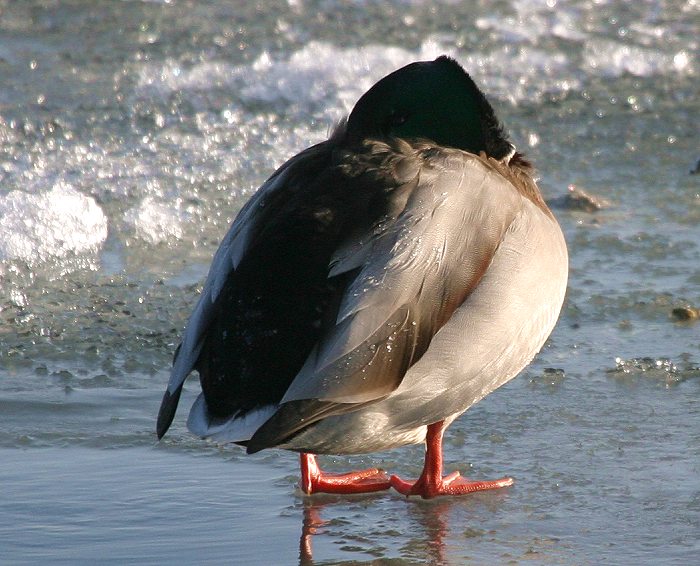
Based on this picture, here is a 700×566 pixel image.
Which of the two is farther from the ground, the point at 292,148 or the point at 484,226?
the point at 484,226

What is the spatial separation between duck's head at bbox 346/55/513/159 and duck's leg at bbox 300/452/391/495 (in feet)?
2.98

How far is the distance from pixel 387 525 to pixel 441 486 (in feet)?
0.73

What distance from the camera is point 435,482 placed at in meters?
3.57

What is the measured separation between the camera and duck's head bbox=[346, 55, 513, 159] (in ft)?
12.4

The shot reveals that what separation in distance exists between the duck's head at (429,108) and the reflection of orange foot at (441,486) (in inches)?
36.0

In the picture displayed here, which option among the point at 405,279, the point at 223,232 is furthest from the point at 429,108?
the point at 223,232

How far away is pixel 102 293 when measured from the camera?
4.98m

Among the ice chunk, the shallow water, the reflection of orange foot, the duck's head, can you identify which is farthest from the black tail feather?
the ice chunk

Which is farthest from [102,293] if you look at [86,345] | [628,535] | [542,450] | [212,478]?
[628,535]

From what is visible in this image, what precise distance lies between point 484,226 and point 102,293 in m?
2.01

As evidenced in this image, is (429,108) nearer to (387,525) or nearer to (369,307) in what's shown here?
(369,307)

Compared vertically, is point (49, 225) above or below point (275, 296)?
below

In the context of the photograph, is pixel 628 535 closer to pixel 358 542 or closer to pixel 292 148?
pixel 358 542

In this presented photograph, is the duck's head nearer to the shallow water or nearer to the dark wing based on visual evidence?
the dark wing
